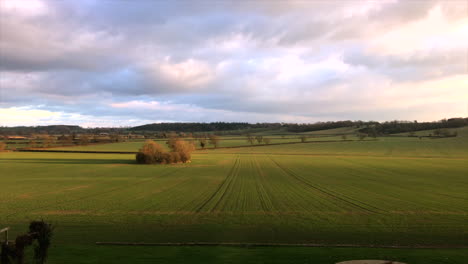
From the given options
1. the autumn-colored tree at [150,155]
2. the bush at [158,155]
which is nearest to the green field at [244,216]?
the autumn-colored tree at [150,155]

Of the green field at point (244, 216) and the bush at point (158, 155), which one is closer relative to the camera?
the green field at point (244, 216)

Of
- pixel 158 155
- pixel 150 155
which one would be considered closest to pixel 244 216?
pixel 150 155

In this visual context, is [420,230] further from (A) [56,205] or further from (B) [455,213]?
(A) [56,205]

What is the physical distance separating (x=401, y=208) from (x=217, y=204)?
1525cm

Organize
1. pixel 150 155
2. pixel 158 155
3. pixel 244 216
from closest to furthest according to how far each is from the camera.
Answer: pixel 244 216 → pixel 150 155 → pixel 158 155

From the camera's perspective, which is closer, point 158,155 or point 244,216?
point 244,216

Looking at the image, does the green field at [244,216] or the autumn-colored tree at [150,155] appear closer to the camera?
the green field at [244,216]

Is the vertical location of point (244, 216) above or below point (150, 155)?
below

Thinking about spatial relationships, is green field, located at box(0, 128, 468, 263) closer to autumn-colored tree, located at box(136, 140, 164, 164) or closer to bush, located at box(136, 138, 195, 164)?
autumn-colored tree, located at box(136, 140, 164, 164)

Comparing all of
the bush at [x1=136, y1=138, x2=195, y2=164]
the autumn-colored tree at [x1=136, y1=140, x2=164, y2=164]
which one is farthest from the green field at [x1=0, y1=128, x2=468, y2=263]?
the bush at [x1=136, y1=138, x2=195, y2=164]

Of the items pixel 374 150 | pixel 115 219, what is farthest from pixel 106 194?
pixel 374 150

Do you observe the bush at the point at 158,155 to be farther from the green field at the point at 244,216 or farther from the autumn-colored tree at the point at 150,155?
the green field at the point at 244,216

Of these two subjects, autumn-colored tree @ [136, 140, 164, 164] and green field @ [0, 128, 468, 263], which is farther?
autumn-colored tree @ [136, 140, 164, 164]

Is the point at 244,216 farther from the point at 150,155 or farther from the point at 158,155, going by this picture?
the point at 158,155
